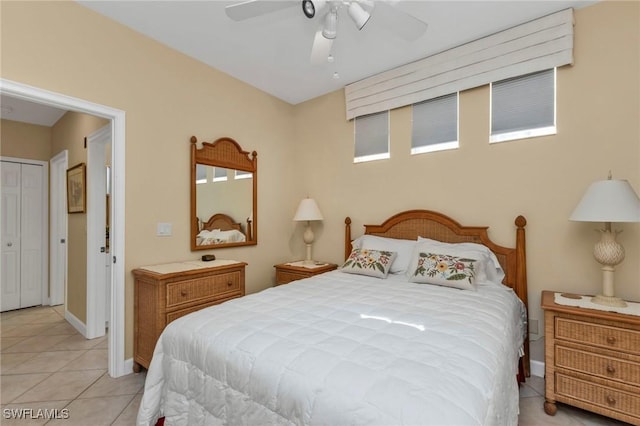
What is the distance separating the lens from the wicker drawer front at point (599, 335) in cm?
169

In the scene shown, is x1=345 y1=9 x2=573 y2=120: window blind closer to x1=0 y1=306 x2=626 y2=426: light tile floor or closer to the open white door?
x1=0 y1=306 x2=626 y2=426: light tile floor

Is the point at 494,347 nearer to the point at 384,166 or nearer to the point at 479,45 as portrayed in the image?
the point at 384,166

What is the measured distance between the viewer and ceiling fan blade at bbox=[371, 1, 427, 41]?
176 centimetres

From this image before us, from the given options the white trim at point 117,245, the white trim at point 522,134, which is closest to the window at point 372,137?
the white trim at point 522,134

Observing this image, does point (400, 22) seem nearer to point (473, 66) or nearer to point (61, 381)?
point (473, 66)

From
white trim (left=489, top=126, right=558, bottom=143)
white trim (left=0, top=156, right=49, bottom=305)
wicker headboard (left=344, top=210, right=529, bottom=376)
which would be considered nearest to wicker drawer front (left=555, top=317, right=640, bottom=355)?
wicker headboard (left=344, top=210, right=529, bottom=376)

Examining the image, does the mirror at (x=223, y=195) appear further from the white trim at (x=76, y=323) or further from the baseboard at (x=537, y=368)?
the baseboard at (x=537, y=368)

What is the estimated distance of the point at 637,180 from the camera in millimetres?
2051

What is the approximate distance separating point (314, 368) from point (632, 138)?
264 cm

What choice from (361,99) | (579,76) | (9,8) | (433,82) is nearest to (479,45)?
(433,82)

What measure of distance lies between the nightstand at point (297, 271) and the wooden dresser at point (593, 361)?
2009 millimetres

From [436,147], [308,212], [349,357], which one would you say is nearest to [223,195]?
[308,212]

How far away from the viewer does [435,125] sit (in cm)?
292

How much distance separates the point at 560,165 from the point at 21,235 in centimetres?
633
